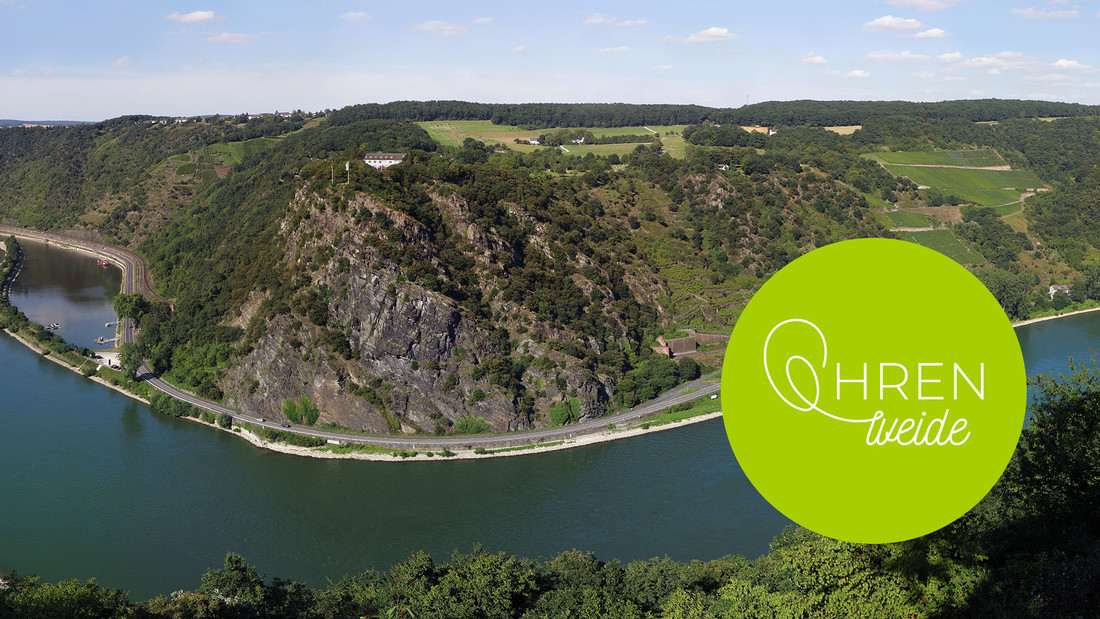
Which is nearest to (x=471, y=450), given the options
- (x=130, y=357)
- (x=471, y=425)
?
(x=471, y=425)

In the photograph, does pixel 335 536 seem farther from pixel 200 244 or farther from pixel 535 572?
pixel 200 244

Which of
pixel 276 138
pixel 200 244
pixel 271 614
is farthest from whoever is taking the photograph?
pixel 276 138

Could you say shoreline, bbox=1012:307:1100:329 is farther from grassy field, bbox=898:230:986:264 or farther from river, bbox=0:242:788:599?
river, bbox=0:242:788:599

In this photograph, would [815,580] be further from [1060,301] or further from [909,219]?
[909,219]

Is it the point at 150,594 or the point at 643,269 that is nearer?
the point at 150,594

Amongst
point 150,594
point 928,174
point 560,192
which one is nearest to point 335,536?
point 150,594
